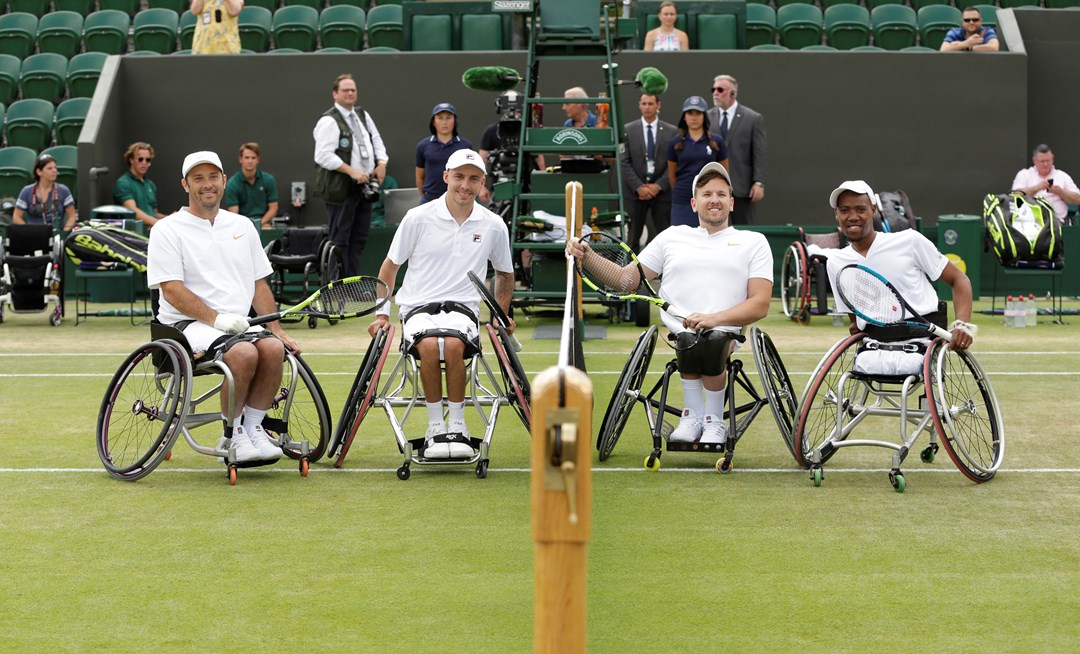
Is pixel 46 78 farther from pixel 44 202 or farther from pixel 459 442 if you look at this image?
pixel 459 442

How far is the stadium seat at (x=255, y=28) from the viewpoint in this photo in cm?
1900

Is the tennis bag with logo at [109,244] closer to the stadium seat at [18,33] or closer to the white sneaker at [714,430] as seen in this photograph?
the stadium seat at [18,33]

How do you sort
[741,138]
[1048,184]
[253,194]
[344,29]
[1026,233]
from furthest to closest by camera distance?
[344,29] < [1048,184] < [253,194] < [741,138] < [1026,233]

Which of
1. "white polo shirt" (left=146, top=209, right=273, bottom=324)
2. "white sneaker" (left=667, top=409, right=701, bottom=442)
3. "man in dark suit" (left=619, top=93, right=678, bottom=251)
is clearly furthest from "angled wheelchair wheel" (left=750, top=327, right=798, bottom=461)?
"man in dark suit" (left=619, top=93, right=678, bottom=251)

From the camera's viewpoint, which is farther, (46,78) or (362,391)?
(46,78)

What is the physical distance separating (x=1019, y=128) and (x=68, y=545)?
14.3 meters

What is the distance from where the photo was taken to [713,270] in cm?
700

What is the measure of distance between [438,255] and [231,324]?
1070mm

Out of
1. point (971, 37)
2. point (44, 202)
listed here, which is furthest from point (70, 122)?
point (971, 37)

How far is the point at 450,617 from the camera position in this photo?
4.58 m

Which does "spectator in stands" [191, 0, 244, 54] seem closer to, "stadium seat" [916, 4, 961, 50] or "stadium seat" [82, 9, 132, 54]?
"stadium seat" [82, 9, 132, 54]

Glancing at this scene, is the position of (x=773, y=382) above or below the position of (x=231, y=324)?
below

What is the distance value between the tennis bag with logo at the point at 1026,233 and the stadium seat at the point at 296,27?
8950 mm

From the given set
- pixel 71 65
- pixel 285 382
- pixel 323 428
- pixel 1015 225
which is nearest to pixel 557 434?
pixel 323 428
